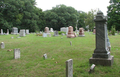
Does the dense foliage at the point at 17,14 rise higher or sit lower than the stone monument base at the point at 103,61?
higher

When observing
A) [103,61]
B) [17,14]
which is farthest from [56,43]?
[17,14]

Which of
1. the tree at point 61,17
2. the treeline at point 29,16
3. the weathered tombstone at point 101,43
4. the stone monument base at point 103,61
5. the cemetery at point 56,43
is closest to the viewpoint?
the cemetery at point 56,43

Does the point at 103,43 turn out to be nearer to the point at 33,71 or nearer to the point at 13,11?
the point at 33,71

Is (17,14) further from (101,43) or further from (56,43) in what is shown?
(101,43)

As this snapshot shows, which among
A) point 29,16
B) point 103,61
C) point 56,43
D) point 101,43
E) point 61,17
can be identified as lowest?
point 103,61

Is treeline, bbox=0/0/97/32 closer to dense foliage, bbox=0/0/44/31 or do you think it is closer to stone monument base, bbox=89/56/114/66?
dense foliage, bbox=0/0/44/31

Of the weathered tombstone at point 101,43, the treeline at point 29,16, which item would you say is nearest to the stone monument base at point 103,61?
the weathered tombstone at point 101,43

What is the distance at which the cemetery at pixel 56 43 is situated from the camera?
17.2 feet

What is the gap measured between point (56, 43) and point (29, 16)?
29.9 meters

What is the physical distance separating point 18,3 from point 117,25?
1222 inches

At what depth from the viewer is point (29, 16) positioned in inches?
1604

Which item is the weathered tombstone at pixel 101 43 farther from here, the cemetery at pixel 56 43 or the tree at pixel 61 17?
the tree at pixel 61 17

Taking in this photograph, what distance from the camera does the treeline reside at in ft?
121

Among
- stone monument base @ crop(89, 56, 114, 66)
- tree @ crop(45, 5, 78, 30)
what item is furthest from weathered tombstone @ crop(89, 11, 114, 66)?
tree @ crop(45, 5, 78, 30)
